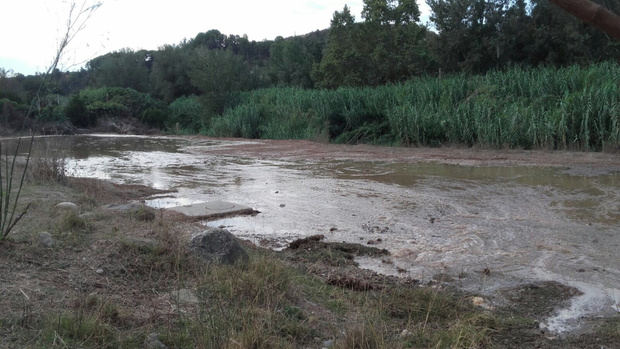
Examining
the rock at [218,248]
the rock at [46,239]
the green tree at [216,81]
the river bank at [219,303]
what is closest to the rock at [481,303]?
the river bank at [219,303]

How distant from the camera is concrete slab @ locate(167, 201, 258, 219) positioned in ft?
22.0

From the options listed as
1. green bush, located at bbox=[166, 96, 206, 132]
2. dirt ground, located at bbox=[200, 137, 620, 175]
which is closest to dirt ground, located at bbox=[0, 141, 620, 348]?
dirt ground, located at bbox=[200, 137, 620, 175]

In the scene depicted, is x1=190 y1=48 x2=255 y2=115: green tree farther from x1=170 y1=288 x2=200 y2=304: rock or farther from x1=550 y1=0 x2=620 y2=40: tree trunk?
x1=550 y1=0 x2=620 y2=40: tree trunk

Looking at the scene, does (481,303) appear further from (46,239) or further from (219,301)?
(46,239)

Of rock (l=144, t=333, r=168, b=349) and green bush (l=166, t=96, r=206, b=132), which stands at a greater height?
green bush (l=166, t=96, r=206, b=132)

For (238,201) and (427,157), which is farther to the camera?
(427,157)

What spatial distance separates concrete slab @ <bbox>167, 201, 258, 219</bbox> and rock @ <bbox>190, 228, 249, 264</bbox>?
253 centimetres

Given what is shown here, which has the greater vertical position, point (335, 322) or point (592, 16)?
point (592, 16)

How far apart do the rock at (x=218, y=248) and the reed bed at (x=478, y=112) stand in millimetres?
12306

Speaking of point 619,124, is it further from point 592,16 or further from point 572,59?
point 572,59

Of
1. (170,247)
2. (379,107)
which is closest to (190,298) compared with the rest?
(170,247)

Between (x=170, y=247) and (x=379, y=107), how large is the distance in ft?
59.5

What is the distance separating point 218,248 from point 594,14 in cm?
334

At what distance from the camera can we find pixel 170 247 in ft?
13.3
